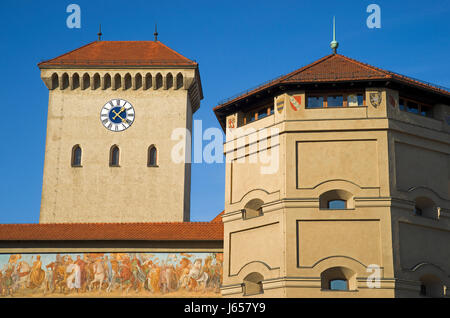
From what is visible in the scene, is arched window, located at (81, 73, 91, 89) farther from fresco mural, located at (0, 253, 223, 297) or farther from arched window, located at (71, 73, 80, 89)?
fresco mural, located at (0, 253, 223, 297)

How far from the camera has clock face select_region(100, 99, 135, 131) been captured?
49.5 meters

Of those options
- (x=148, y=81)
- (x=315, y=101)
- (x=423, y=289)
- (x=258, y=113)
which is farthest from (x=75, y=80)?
(x=423, y=289)

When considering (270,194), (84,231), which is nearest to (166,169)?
(84,231)

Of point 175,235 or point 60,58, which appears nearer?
point 175,235

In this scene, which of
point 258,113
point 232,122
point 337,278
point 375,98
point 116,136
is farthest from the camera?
point 116,136

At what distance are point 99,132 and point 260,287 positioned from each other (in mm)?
21867

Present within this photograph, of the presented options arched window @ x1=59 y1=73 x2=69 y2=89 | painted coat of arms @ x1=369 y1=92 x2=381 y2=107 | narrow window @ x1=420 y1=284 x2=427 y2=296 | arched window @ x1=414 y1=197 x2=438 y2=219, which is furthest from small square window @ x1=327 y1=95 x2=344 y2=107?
arched window @ x1=59 y1=73 x2=69 y2=89

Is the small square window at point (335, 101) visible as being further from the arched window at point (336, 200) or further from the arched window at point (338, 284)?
the arched window at point (338, 284)

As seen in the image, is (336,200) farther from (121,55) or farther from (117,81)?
(121,55)

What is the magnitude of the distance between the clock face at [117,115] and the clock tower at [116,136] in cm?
7

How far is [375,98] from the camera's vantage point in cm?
3145

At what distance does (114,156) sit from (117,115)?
280 cm
